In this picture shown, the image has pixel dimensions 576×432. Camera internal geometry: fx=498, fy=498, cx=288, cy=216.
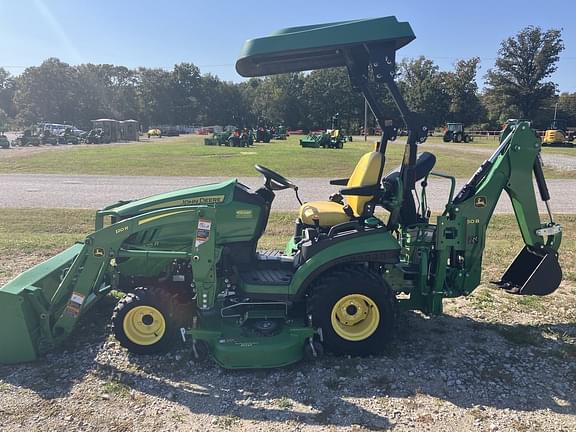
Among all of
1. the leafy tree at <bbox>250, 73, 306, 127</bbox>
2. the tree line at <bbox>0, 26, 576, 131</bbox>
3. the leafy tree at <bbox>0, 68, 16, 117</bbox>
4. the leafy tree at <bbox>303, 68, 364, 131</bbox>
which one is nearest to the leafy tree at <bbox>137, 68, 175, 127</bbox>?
the tree line at <bbox>0, 26, 576, 131</bbox>

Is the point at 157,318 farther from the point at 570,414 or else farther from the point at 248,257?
the point at 570,414

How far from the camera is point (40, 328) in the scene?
4023 millimetres

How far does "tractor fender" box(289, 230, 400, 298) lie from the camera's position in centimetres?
404

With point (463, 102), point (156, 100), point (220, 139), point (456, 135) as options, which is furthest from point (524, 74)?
point (156, 100)

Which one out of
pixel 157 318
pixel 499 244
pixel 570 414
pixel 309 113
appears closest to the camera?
pixel 570 414

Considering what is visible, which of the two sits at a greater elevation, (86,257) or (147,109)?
(147,109)

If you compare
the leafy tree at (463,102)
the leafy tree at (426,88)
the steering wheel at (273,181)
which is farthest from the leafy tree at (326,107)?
the steering wheel at (273,181)

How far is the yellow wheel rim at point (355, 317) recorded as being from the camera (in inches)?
159

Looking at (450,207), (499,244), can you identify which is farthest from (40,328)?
(499,244)

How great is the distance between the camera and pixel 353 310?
13.5 feet

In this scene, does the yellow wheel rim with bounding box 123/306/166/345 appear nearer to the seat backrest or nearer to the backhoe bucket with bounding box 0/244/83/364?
the backhoe bucket with bounding box 0/244/83/364

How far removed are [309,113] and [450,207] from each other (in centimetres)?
7834

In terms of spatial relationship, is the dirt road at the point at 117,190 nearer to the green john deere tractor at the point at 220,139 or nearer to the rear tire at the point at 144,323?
the rear tire at the point at 144,323

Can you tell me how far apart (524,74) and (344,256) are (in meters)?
77.9
